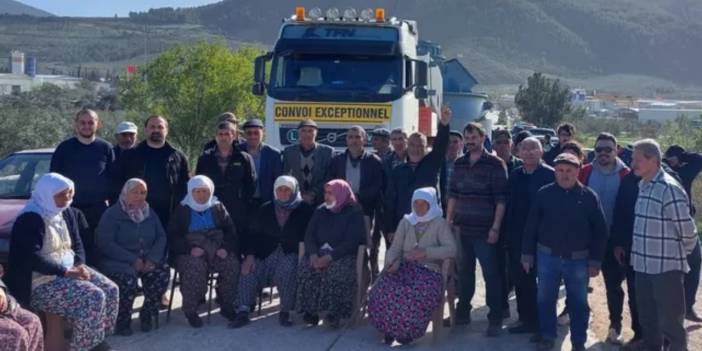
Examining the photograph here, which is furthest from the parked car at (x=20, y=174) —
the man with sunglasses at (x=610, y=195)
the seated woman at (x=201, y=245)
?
the man with sunglasses at (x=610, y=195)

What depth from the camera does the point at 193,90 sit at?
22984 millimetres

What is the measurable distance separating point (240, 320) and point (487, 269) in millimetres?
2279

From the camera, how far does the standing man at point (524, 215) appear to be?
682 centimetres

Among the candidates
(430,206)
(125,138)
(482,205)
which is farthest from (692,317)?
(125,138)

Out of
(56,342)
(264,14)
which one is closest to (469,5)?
(264,14)

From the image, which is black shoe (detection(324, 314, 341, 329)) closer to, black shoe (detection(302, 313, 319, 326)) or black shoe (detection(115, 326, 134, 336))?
black shoe (detection(302, 313, 319, 326))

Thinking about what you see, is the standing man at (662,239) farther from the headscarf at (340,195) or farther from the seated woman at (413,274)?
the headscarf at (340,195)

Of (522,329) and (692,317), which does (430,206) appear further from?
(692,317)

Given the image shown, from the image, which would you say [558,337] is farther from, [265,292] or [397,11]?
[397,11]

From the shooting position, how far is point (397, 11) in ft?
294

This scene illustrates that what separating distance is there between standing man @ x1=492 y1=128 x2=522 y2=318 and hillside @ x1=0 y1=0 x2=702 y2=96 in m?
60.4

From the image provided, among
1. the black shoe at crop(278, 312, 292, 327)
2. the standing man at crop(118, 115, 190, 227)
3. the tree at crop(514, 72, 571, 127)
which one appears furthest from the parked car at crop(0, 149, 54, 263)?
the tree at crop(514, 72, 571, 127)

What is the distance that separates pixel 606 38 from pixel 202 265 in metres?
83.2

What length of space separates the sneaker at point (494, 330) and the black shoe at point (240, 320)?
2.18m
